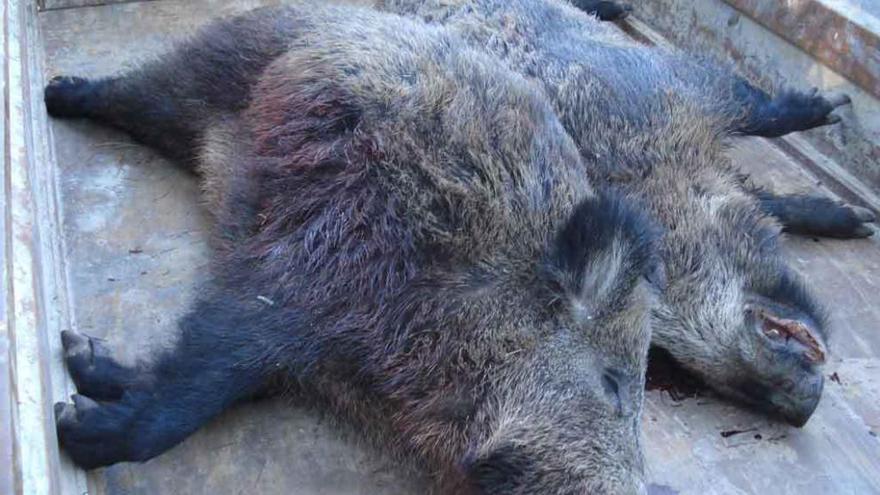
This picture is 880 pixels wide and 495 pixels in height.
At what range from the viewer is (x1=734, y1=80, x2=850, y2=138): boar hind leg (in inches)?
169

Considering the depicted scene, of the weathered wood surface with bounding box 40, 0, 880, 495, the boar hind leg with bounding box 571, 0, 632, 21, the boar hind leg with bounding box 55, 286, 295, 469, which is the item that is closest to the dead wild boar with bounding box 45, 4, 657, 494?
the boar hind leg with bounding box 55, 286, 295, 469

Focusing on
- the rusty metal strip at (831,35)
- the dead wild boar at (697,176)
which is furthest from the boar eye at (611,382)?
the rusty metal strip at (831,35)

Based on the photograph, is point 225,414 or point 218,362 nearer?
point 218,362

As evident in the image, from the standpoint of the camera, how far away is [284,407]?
3.03m

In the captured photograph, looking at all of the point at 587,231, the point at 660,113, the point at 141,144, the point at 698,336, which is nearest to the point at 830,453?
the point at 698,336

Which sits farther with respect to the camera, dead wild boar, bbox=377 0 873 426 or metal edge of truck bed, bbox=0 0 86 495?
dead wild boar, bbox=377 0 873 426

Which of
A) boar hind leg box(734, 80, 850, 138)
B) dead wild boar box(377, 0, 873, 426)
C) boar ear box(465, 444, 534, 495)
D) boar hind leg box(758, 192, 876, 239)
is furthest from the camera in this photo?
boar hind leg box(734, 80, 850, 138)

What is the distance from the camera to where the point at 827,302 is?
377cm

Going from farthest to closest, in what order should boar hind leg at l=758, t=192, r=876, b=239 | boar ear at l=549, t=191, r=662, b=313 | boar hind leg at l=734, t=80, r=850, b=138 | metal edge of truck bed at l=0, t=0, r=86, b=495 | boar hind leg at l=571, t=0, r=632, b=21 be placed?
1. boar hind leg at l=571, t=0, r=632, b=21
2. boar hind leg at l=734, t=80, r=850, b=138
3. boar hind leg at l=758, t=192, r=876, b=239
4. boar ear at l=549, t=191, r=662, b=313
5. metal edge of truck bed at l=0, t=0, r=86, b=495

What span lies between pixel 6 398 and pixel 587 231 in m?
1.58

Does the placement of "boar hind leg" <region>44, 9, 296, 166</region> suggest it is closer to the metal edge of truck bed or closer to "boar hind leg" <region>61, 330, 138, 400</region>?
the metal edge of truck bed

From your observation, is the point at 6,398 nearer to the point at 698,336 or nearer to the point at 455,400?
the point at 455,400

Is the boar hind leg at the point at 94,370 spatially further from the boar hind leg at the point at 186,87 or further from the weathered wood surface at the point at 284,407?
the boar hind leg at the point at 186,87

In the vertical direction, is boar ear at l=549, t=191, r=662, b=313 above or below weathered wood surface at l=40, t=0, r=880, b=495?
above
